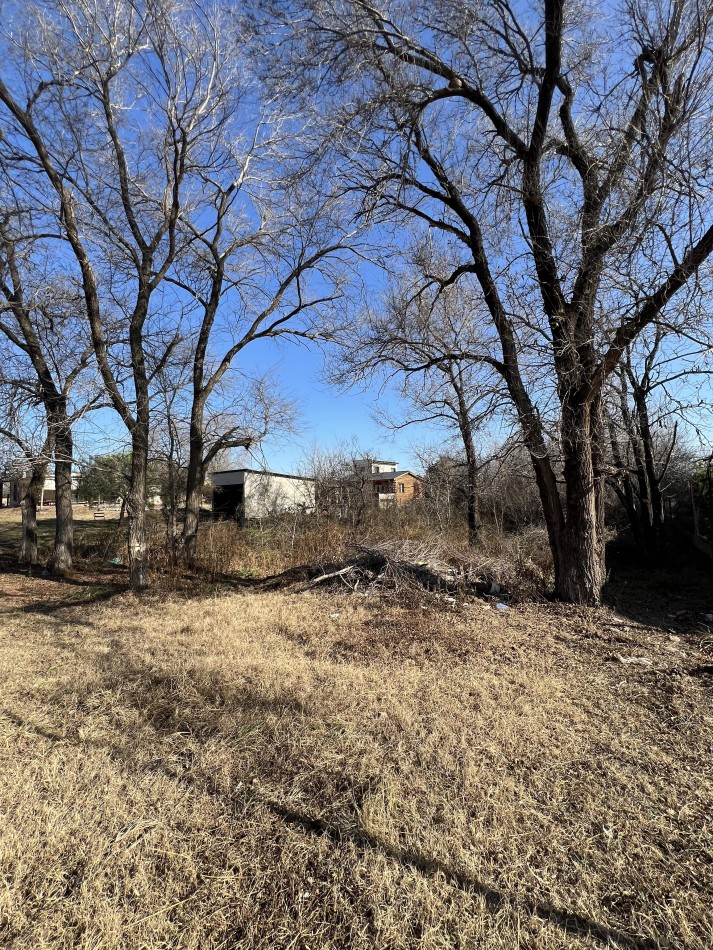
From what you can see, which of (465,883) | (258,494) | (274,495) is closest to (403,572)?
(465,883)

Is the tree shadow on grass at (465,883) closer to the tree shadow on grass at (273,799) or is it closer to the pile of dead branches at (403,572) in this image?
the tree shadow on grass at (273,799)

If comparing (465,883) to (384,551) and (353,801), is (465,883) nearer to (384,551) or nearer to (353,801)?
(353,801)

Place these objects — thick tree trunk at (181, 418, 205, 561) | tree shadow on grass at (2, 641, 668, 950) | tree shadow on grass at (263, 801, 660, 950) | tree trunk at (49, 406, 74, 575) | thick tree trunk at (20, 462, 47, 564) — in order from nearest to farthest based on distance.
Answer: tree shadow on grass at (263, 801, 660, 950) → tree shadow on grass at (2, 641, 668, 950) → tree trunk at (49, 406, 74, 575) → thick tree trunk at (181, 418, 205, 561) → thick tree trunk at (20, 462, 47, 564)

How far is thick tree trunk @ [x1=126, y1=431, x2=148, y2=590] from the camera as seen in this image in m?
9.99

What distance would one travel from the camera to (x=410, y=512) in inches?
715

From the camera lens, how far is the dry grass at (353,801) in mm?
2174

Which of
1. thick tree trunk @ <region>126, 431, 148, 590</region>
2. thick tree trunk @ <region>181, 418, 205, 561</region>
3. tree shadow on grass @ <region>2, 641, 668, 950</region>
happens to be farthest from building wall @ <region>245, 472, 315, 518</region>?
tree shadow on grass @ <region>2, 641, 668, 950</region>

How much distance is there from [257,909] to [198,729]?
5.84 feet

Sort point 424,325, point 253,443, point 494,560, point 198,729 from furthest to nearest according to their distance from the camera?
1. point 253,443
2. point 424,325
3. point 494,560
4. point 198,729

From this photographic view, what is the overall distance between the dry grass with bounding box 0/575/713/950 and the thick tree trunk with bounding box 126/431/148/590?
4.32 meters

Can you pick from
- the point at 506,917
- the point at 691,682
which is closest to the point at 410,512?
the point at 691,682

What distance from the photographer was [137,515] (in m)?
10.0

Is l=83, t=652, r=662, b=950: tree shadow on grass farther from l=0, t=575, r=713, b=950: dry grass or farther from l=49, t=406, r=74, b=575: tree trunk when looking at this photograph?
l=49, t=406, r=74, b=575: tree trunk

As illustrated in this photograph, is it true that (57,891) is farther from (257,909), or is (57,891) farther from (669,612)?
(669,612)
